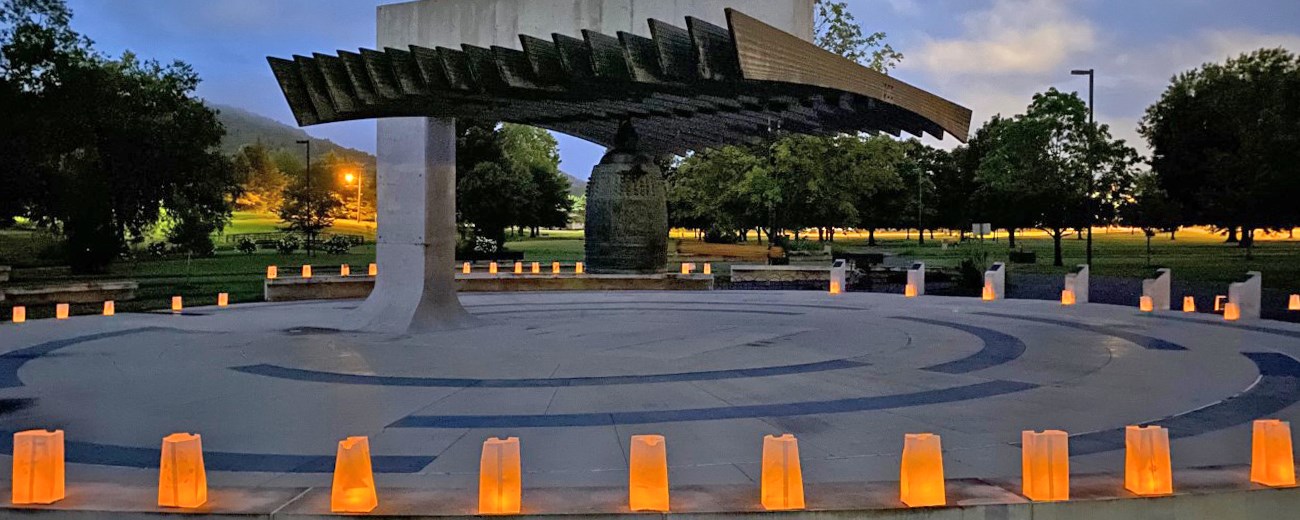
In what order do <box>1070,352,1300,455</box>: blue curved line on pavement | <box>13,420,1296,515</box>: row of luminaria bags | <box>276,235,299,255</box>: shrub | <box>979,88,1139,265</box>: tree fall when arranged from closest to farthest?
<box>13,420,1296,515</box>: row of luminaria bags, <box>1070,352,1300,455</box>: blue curved line on pavement, <box>979,88,1139,265</box>: tree, <box>276,235,299,255</box>: shrub

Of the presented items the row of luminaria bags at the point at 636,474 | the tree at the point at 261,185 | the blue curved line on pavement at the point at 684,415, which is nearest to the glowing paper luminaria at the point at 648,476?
→ the row of luminaria bags at the point at 636,474

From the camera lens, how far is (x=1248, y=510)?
19.6ft

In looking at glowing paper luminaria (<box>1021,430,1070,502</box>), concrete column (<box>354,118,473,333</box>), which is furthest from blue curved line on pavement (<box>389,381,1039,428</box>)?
concrete column (<box>354,118,473,333</box>)

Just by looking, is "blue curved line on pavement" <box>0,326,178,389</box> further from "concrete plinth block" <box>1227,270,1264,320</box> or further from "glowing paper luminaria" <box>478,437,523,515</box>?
"concrete plinth block" <box>1227,270,1264,320</box>

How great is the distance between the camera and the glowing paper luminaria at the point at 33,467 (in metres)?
5.97

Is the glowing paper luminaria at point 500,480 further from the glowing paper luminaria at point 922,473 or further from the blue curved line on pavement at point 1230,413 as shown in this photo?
the blue curved line on pavement at point 1230,413

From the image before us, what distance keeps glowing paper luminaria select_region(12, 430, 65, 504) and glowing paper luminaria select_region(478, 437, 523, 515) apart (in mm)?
2763

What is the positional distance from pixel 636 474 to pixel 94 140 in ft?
160

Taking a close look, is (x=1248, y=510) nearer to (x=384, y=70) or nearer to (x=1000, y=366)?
(x=1000, y=366)

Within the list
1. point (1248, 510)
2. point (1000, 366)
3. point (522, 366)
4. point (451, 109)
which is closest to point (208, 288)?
point (451, 109)

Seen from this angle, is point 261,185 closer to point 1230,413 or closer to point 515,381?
point 515,381

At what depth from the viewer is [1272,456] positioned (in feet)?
20.5

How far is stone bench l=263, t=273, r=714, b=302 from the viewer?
85.0ft

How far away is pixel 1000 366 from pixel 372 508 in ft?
32.4
